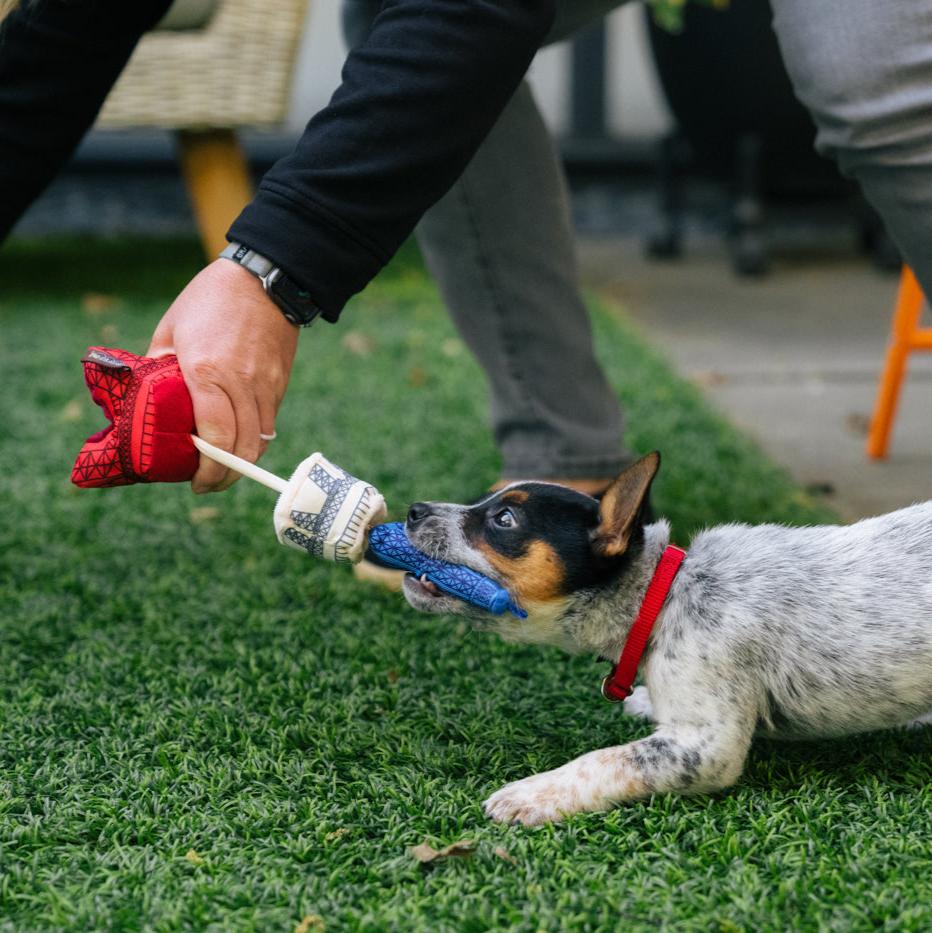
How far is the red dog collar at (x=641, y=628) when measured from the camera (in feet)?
5.26

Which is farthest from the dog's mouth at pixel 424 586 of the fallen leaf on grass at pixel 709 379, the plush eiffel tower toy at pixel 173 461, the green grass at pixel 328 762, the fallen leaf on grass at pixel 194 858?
the fallen leaf on grass at pixel 709 379

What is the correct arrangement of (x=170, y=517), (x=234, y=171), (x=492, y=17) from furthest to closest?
(x=234, y=171) → (x=170, y=517) → (x=492, y=17)

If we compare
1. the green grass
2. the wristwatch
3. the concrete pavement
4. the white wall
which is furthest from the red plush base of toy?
the white wall

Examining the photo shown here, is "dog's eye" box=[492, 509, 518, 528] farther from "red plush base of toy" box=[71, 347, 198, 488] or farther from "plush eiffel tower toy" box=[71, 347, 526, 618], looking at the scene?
"red plush base of toy" box=[71, 347, 198, 488]

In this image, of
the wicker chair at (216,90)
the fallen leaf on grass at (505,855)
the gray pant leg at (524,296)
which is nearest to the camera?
the fallen leaf on grass at (505,855)

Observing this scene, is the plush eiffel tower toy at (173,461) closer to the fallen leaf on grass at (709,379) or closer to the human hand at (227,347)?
the human hand at (227,347)

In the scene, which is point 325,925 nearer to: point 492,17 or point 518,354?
point 492,17

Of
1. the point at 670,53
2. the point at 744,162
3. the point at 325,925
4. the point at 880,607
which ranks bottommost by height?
the point at 744,162

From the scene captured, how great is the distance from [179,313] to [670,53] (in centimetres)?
441

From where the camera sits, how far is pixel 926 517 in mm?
1692

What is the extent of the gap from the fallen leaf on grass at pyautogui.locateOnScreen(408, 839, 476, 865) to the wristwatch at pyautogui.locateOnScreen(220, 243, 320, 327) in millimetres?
658

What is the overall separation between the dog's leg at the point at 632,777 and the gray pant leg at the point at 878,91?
0.77 m

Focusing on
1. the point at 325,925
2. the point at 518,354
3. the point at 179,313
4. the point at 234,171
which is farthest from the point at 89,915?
the point at 234,171

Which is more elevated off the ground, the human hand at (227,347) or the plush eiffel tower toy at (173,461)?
the human hand at (227,347)
